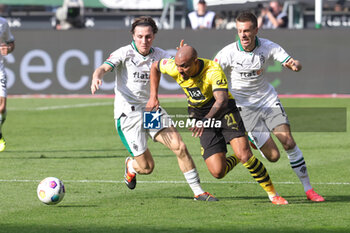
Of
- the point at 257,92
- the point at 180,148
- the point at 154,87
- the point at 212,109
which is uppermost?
the point at 154,87

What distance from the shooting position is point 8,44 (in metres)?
13.1

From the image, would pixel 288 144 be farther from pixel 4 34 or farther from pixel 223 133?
pixel 4 34

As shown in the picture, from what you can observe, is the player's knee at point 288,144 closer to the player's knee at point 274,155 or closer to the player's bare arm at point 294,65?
the player's knee at point 274,155

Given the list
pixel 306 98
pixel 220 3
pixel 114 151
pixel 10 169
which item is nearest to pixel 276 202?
pixel 10 169

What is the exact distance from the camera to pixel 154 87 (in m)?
9.23

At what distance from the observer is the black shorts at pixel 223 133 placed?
9.08 meters

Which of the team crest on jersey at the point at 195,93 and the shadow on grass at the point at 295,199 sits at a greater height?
the team crest on jersey at the point at 195,93

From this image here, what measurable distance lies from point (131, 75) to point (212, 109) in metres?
1.55

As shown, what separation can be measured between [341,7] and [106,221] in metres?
19.5

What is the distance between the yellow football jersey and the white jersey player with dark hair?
2.15ft

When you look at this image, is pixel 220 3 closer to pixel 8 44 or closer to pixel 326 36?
pixel 326 36

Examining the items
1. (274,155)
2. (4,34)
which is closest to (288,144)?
(274,155)

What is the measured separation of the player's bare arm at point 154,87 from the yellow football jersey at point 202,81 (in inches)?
4.7

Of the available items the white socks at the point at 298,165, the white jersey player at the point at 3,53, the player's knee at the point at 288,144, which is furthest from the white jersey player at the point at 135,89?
the white jersey player at the point at 3,53
